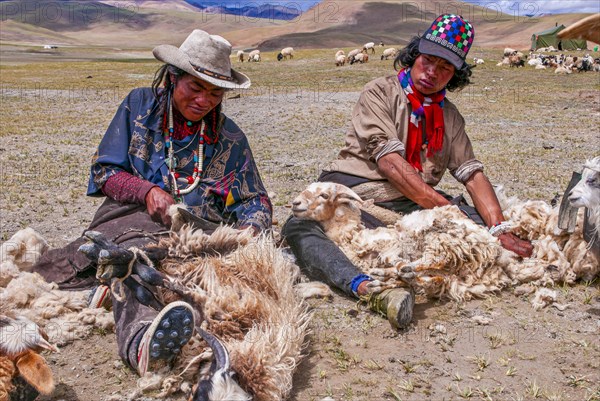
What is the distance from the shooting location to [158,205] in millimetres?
3289

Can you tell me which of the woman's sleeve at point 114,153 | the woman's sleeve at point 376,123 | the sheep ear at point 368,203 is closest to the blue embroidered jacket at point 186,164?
the woman's sleeve at point 114,153

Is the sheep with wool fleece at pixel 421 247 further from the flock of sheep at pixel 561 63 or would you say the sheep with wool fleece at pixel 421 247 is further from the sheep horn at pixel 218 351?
the flock of sheep at pixel 561 63

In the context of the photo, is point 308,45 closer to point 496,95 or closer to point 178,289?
point 496,95

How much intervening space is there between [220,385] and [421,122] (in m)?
2.59

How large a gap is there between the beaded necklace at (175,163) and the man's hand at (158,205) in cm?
17

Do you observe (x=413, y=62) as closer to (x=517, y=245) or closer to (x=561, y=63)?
(x=517, y=245)

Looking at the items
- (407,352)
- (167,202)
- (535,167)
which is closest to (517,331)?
(407,352)

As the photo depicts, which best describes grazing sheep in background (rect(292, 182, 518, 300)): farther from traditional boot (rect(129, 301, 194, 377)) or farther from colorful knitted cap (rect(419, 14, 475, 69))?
traditional boot (rect(129, 301, 194, 377))

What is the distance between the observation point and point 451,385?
2613mm

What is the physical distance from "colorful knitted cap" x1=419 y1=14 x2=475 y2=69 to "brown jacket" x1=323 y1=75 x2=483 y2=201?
0.38 metres

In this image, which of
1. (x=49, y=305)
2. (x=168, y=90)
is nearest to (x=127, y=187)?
(x=168, y=90)

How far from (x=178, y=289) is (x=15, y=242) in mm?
1216

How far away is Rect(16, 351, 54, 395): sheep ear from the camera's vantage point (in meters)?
2.21

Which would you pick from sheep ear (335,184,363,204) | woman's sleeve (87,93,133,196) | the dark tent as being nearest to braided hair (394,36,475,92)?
sheep ear (335,184,363,204)
